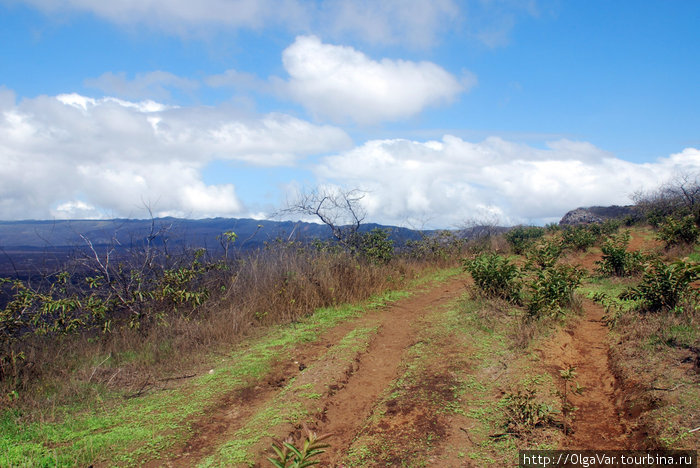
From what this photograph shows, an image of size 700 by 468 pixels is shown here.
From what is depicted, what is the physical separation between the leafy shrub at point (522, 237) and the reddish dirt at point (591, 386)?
360 inches

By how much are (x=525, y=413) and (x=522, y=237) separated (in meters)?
15.0

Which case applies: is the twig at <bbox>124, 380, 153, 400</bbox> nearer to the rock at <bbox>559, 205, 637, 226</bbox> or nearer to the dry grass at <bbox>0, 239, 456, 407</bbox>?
the dry grass at <bbox>0, 239, 456, 407</bbox>

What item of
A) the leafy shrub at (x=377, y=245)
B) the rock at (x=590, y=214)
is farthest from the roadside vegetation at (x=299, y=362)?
the rock at (x=590, y=214)

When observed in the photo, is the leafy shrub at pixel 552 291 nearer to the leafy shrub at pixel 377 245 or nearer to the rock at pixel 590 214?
the leafy shrub at pixel 377 245

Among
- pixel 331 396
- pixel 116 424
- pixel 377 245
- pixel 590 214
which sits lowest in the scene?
pixel 116 424

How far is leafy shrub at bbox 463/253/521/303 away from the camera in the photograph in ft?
23.7

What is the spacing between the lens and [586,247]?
46.5ft

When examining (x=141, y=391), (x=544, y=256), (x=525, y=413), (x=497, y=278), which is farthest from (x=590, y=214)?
(x=141, y=391)

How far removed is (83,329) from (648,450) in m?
6.68

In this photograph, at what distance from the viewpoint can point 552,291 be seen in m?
6.43

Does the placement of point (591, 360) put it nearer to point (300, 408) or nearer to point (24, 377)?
point (300, 408)

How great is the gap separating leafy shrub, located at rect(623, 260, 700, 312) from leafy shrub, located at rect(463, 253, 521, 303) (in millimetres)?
1731

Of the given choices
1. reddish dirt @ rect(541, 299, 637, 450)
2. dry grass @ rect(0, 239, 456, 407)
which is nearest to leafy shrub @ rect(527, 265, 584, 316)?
reddish dirt @ rect(541, 299, 637, 450)

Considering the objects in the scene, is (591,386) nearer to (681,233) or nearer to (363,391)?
(363,391)
